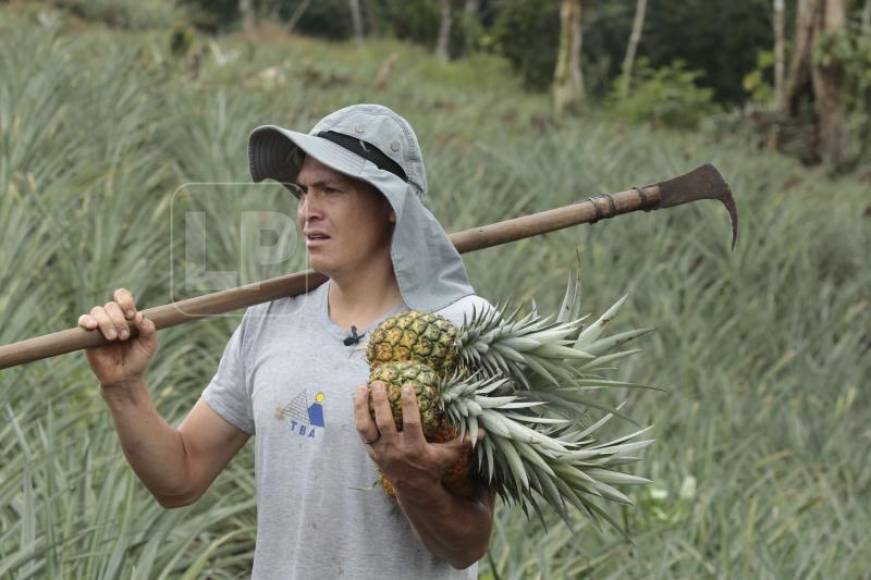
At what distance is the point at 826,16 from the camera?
529 inches

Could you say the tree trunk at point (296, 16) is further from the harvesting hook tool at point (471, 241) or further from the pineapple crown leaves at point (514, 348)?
the pineapple crown leaves at point (514, 348)

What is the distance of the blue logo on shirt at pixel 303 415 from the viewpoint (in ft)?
7.34

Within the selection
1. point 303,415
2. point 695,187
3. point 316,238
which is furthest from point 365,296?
point 695,187

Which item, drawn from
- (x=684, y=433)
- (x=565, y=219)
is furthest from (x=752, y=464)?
(x=565, y=219)

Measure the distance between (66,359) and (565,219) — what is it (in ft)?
7.82

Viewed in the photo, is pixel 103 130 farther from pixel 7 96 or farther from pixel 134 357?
pixel 134 357

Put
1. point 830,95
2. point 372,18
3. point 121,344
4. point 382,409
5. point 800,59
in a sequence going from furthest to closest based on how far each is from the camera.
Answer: point 372,18 → point 800,59 → point 830,95 → point 121,344 → point 382,409

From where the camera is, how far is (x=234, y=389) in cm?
246

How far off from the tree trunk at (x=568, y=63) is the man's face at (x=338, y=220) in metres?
14.5

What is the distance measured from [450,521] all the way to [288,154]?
0.76 m

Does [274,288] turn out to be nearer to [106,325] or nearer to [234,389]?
[234,389]

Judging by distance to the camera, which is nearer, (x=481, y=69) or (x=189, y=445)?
(x=189, y=445)

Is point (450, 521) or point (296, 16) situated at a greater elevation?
point (450, 521)

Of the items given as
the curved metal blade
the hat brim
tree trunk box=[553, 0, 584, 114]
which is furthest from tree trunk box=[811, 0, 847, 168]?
the hat brim
